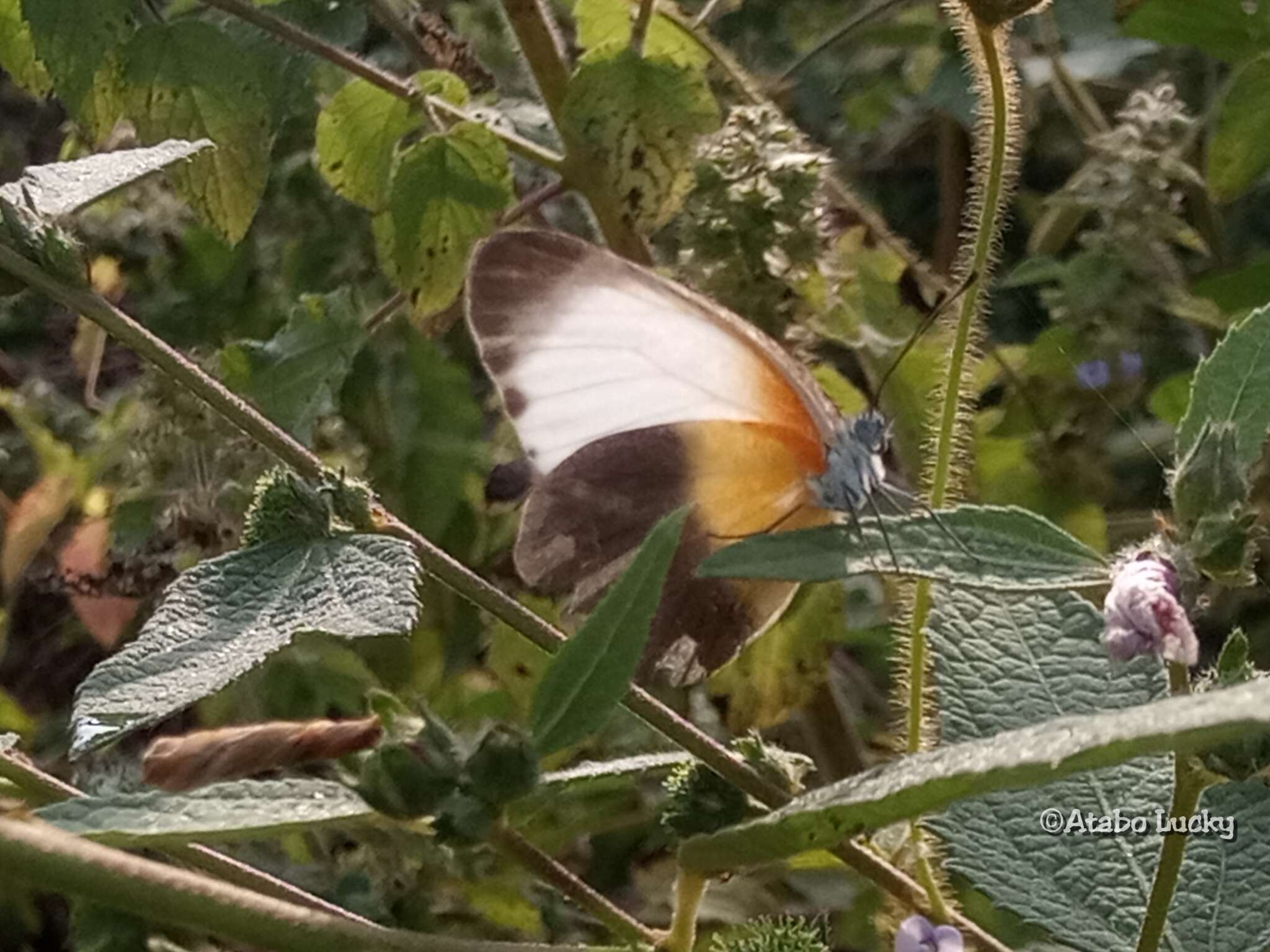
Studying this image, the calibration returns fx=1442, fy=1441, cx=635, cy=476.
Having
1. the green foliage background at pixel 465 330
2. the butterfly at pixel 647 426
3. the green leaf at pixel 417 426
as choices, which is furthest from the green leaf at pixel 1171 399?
the green leaf at pixel 417 426

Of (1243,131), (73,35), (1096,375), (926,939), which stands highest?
(73,35)

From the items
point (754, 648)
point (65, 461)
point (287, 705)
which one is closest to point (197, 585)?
point (754, 648)

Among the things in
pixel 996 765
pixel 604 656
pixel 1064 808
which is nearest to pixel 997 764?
pixel 996 765

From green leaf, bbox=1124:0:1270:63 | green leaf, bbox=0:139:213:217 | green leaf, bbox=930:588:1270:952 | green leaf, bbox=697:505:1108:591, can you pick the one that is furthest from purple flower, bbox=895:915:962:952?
green leaf, bbox=1124:0:1270:63

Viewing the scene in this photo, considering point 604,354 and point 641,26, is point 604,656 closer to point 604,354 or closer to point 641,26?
point 604,354

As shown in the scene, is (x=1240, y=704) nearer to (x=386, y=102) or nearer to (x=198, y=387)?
(x=198, y=387)

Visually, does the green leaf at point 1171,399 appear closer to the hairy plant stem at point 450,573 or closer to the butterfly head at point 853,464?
the butterfly head at point 853,464
